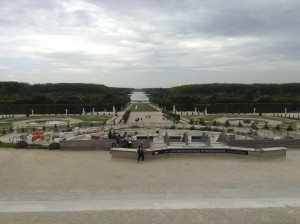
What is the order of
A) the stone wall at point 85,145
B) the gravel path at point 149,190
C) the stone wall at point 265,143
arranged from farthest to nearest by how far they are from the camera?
the stone wall at point 265,143 < the stone wall at point 85,145 < the gravel path at point 149,190

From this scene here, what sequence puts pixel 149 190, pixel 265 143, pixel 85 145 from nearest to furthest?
pixel 149 190 < pixel 85 145 < pixel 265 143

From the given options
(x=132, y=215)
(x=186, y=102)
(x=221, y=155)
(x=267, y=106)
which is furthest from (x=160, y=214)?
(x=186, y=102)

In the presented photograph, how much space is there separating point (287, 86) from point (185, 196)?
132m

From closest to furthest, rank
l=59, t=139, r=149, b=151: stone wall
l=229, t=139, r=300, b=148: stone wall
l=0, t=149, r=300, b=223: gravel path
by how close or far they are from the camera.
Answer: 1. l=0, t=149, r=300, b=223: gravel path
2. l=59, t=139, r=149, b=151: stone wall
3. l=229, t=139, r=300, b=148: stone wall

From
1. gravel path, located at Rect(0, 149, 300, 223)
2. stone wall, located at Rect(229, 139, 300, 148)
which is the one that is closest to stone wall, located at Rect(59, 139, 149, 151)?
gravel path, located at Rect(0, 149, 300, 223)

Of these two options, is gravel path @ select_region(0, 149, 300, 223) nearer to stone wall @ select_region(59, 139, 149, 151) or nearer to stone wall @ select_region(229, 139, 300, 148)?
stone wall @ select_region(59, 139, 149, 151)

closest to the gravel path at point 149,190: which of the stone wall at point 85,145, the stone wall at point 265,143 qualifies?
the stone wall at point 85,145

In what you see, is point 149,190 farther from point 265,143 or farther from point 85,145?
point 265,143

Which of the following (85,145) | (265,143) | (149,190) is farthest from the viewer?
(265,143)

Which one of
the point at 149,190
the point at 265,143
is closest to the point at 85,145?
the point at 149,190

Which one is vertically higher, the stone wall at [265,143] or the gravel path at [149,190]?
the stone wall at [265,143]

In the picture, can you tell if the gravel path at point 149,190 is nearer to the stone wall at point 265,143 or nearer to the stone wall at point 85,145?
the stone wall at point 85,145

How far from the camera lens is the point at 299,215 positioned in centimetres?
1024

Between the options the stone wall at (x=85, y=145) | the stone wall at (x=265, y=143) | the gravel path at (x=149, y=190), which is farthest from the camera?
the stone wall at (x=265, y=143)
